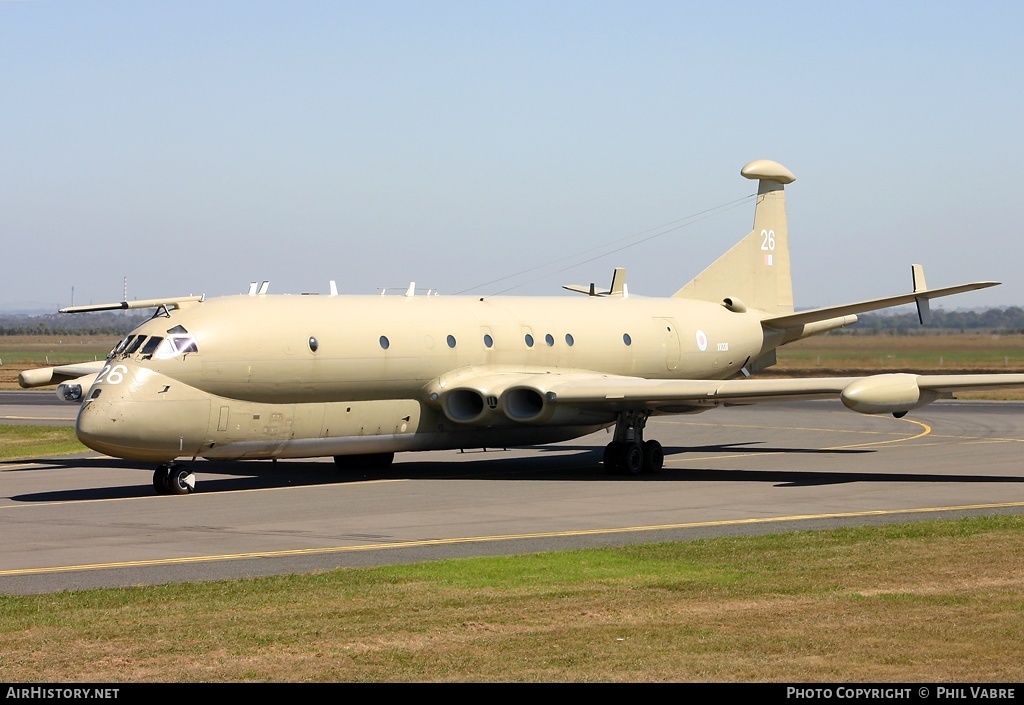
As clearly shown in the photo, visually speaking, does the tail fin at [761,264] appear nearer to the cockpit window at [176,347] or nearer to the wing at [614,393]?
the wing at [614,393]

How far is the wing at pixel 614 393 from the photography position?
70.9ft

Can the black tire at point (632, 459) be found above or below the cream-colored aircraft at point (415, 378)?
below

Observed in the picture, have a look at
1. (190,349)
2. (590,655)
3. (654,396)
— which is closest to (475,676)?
(590,655)

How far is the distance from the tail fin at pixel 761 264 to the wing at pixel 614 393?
6364 millimetres

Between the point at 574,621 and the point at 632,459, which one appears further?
the point at 632,459

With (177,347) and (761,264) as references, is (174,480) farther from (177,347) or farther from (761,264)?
(761,264)

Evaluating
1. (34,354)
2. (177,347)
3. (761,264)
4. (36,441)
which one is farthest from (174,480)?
(34,354)

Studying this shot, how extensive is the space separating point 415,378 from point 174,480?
4.57 m

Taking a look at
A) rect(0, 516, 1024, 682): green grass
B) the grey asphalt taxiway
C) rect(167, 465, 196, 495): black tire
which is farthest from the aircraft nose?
rect(0, 516, 1024, 682): green grass

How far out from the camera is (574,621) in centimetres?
1065

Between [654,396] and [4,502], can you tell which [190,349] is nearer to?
[4,502]

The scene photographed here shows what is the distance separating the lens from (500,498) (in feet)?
68.2

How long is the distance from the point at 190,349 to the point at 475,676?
43.6 feet

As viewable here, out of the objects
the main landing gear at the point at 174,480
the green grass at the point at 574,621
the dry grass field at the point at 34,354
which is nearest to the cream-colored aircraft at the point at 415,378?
the main landing gear at the point at 174,480
